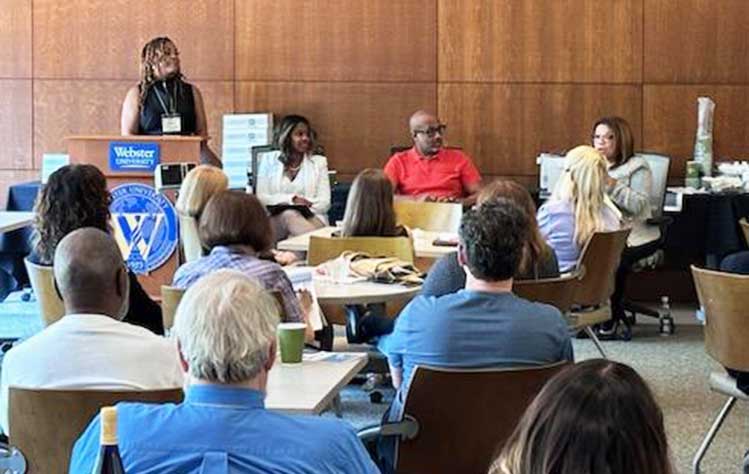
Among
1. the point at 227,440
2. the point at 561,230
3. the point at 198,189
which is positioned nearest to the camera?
the point at 227,440

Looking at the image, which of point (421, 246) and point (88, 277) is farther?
point (421, 246)

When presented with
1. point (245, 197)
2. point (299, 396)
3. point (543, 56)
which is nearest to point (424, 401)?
point (299, 396)

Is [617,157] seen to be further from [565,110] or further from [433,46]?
[433,46]

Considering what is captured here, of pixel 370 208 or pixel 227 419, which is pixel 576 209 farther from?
pixel 227 419

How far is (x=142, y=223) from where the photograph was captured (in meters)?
7.86

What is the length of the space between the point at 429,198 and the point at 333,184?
94 cm

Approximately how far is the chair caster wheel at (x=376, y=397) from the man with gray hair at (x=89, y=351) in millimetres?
3184

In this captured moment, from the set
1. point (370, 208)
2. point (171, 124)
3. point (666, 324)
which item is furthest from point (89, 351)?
point (666, 324)

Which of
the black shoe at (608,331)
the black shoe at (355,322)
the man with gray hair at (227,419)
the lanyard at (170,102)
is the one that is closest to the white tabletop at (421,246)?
the black shoe at (355,322)

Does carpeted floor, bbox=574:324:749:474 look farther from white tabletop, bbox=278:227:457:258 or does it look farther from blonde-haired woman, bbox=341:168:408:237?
blonde-haired woman, bbox=341:168:408:237

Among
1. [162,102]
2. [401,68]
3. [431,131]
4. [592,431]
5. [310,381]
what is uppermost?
[401,68]

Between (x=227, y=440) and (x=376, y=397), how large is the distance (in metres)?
4.07

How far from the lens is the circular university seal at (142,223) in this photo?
25.7ft

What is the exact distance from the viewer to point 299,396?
3.41m
